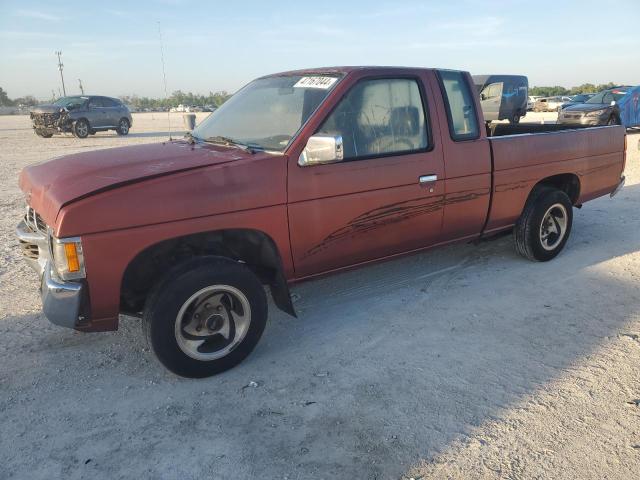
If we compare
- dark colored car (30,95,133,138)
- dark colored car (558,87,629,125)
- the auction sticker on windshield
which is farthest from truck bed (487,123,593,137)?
dark colored car (30,95,133,138)

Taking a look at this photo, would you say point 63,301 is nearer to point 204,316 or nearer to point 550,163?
point 204,316

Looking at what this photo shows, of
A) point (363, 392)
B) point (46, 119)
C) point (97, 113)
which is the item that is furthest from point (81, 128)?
point (363, 392)

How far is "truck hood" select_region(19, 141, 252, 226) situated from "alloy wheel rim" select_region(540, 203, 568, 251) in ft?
10.9

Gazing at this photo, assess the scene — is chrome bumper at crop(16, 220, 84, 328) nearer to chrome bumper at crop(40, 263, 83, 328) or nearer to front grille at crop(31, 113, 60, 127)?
chrome bumper at crop(40, 263, 83, 328)

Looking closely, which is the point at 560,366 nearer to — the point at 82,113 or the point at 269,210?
the point at 269,210

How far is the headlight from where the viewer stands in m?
2.66

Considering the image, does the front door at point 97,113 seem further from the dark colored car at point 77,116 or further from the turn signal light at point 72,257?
the turn signal light at point 72,257

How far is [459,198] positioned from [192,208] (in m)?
2.30

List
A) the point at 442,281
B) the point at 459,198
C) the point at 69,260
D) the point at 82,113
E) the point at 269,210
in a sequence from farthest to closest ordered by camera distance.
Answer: the point at 82,113
the point at 442,281
the point at 459,198
the point at 269,210
the point at 69,260

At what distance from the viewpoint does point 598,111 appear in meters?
16.2

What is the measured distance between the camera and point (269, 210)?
3.20 meters

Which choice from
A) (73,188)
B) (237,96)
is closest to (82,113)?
(237,96)

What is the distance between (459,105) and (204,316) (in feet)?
8.93

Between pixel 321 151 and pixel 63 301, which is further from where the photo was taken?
pixel 321 151
